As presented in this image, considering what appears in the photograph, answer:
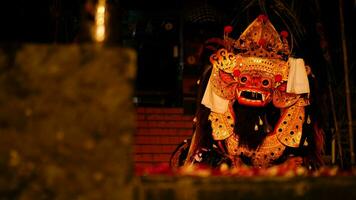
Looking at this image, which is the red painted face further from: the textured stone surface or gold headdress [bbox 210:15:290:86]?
the textured stone surface

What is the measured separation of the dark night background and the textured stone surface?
0.80 ft

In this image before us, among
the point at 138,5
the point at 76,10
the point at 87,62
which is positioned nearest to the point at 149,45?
→ the point at 138,5

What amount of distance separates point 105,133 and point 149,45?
9423 mm

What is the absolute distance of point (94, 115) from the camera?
263 cm

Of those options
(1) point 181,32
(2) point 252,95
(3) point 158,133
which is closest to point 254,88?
(2) point 252,95

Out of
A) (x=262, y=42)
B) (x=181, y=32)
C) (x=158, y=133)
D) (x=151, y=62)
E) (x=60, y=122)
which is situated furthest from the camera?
(x=151, y=62)

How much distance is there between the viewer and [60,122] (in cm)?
262

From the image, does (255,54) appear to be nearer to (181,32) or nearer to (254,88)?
(254,88)

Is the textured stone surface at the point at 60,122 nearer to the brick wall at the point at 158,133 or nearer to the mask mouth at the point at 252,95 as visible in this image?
the mask mouth at the point at 252,95

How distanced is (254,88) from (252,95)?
0.38ft

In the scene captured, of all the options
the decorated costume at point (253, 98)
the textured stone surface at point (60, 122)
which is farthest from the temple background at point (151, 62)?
the decorated costume at point (253, 98)

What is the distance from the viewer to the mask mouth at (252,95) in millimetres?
7383

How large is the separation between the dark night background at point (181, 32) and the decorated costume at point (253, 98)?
13.1 inches

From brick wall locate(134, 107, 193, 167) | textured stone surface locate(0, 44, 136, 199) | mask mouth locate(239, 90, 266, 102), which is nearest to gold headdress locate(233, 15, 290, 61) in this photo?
mask mouth locate(239, 90, 266, 102)
